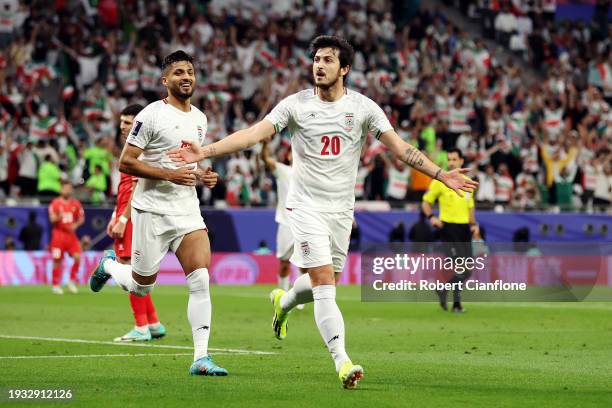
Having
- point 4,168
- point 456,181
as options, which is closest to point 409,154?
point 456,181

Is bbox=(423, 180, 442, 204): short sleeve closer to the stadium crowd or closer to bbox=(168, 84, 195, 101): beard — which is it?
the stadium crowd

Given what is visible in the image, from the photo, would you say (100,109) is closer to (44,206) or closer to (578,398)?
(44,206)

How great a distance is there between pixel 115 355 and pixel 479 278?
39.0 ft

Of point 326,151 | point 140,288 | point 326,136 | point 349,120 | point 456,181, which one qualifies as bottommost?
point 140,288

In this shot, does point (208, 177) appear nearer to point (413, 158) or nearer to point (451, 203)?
point (413, 158)

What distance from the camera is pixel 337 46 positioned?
10289 mm

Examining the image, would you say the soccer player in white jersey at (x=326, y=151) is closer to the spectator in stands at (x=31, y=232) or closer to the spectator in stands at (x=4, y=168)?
the spectator in stands at (x=31, y=232)

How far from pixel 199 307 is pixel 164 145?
4.92 ft

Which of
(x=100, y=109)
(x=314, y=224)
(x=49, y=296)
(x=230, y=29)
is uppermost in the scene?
(x=230, y=29)

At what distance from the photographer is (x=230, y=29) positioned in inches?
1316

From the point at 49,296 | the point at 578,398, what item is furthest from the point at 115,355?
the point at 49,296

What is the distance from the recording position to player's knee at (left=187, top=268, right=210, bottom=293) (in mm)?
10789

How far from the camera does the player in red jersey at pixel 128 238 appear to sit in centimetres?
1402

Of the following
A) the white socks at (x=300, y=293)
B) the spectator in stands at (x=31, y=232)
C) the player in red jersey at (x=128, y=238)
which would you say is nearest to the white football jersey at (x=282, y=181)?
the player in red jersey at (x=128, y=238)
